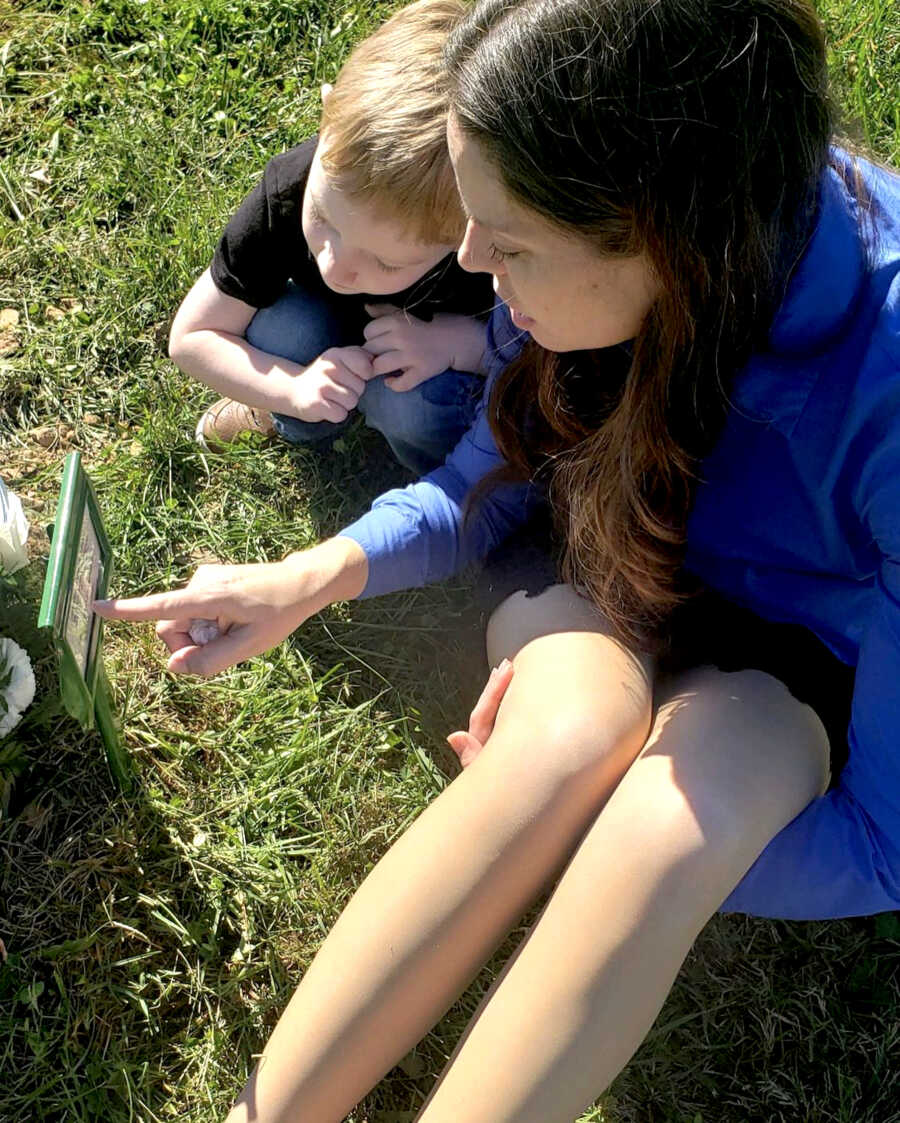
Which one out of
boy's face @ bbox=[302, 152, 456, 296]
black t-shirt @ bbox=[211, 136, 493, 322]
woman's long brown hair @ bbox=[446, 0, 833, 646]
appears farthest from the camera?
black t-shirt @ bbox=[211, 136, 493, 322]

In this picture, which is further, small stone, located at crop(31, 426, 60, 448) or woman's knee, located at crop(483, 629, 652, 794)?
small stone, located at crop(31, 426, 60, 448)

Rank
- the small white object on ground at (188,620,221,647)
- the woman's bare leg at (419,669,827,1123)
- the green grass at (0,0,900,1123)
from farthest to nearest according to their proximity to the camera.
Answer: the green grass at (0,0,900,1123), the small white object on ground at (188,620,221,647), the woman's bare leg at (419,669,827,1123)

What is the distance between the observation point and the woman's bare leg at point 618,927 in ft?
5.06

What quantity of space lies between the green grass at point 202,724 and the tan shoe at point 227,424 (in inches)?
1.5

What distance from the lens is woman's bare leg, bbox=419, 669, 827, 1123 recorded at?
1.54 m

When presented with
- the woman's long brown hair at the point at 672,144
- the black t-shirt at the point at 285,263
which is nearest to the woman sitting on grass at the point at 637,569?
the woman's long brown hair at the point at 672,144

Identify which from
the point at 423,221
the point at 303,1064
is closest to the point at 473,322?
the point at 423,221

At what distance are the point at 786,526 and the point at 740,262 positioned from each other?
1.57ft

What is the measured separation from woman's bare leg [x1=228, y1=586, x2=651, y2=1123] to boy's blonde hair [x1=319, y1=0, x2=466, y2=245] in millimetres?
775

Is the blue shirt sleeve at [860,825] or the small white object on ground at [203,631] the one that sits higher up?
the small white object on ground at [203,631]

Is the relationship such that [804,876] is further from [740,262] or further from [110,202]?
[110,202]

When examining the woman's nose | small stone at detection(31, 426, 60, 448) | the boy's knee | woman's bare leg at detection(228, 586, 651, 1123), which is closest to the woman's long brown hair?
the woman's nose

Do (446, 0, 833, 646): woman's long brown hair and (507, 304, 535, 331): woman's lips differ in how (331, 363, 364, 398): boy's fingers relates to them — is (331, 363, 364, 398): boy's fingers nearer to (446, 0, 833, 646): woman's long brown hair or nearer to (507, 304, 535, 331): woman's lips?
(507, 304, 535, 331): woman's lips

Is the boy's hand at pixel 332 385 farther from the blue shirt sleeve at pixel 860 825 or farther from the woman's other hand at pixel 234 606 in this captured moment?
the blue shirt sleeve at pixel 860 825
